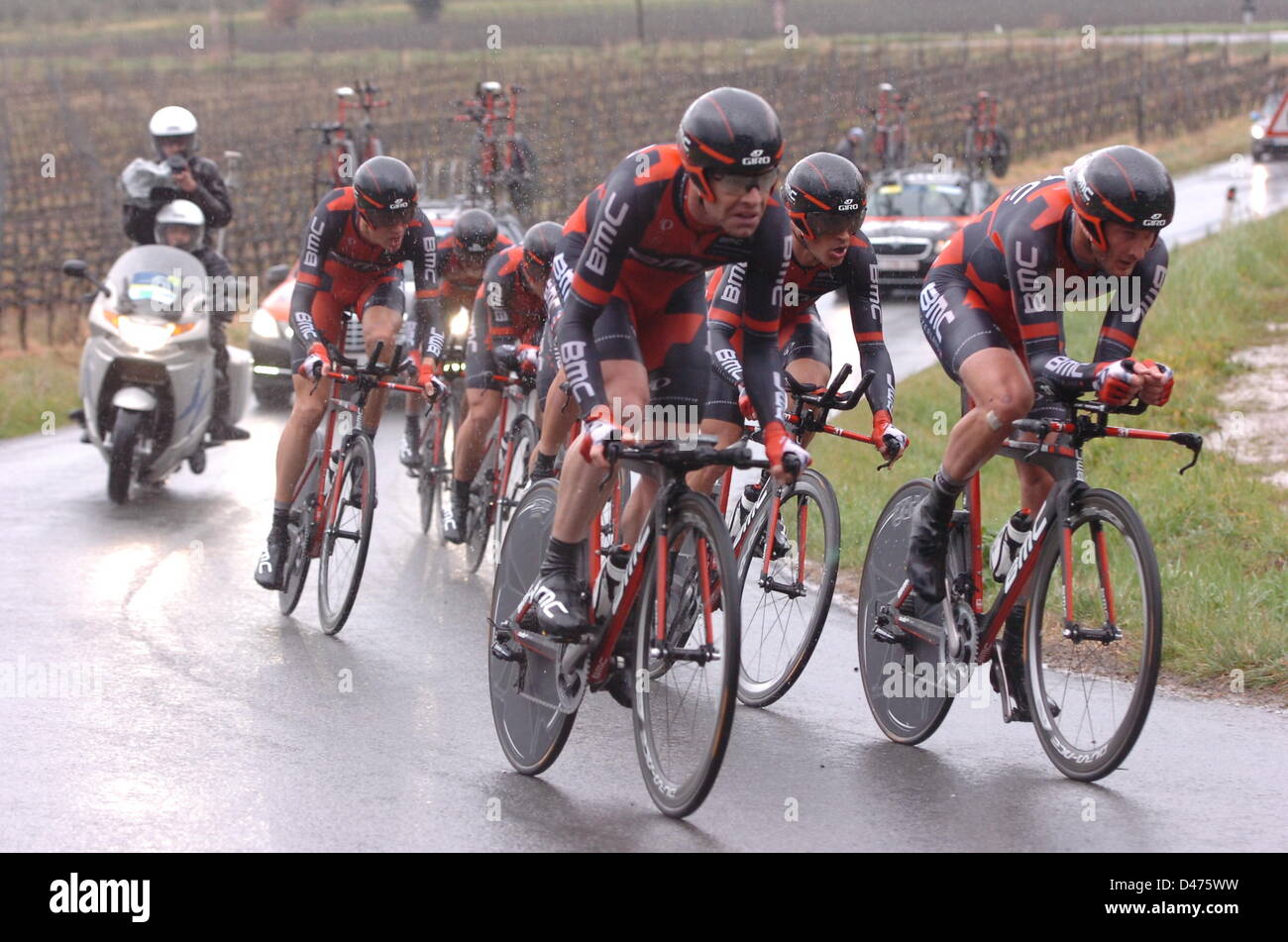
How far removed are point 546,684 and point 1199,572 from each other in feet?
13.5

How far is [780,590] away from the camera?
23.5 ft

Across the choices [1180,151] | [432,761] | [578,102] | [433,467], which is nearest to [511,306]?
[433,467]

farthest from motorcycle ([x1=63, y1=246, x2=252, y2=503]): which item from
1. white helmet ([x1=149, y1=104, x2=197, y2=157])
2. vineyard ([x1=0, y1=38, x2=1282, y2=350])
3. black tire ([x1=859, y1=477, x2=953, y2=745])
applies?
vineyard ([x1=0, y1=38, x2=1282, y2=350])

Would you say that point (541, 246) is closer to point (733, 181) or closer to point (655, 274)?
point (655, 274)

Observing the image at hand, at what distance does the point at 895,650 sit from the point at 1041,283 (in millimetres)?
1524

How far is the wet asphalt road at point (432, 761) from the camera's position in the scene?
5.20m

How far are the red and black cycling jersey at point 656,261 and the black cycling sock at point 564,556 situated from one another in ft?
1.72

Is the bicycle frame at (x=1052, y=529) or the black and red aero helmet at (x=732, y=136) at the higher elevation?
the black and red aero helmet at (x=732, y=136)

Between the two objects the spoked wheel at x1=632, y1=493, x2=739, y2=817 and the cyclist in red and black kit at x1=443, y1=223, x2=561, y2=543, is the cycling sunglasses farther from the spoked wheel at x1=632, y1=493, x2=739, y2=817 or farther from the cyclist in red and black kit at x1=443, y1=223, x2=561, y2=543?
the cyclist in red and black kit at x1=443, y1=223, x2=561, y2=543

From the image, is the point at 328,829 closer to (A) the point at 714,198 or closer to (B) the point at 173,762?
(B) the point at 173,762

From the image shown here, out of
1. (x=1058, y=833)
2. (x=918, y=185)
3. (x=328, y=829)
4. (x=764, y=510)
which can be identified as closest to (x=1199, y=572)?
(x=764, y=510)

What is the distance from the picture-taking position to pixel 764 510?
7195 millimetres

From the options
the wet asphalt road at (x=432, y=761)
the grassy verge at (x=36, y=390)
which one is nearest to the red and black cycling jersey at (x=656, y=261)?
the wet asphalt road at (x=432, y=761)

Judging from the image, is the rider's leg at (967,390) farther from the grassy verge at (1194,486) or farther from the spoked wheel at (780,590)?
the grassy verge at (1194,486)
